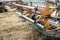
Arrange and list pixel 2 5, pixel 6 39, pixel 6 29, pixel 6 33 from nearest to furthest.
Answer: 1. pixel 6 39
2. pixel 6 33
3. pixel 6 29
4. pixel 2 5

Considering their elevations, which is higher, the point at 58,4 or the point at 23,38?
the point at 58,4

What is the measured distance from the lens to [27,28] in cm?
500

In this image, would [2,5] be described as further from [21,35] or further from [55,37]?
[55,37]

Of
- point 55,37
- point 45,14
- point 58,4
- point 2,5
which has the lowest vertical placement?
point 2,5

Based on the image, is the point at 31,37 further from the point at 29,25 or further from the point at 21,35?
the point at 29,25

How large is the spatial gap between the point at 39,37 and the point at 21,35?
1.76ft

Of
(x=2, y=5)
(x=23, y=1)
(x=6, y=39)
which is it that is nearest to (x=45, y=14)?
(x=6, y=39)

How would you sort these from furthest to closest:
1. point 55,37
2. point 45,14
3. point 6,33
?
1. point 6,33
2. point 45,14
3. point 55,37

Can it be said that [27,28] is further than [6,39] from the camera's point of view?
Yes

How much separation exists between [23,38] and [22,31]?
629 millimetres

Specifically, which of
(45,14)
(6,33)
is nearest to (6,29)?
(6,33)

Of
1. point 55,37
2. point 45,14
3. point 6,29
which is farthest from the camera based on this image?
point 6,29

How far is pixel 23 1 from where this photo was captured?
22.1 feet

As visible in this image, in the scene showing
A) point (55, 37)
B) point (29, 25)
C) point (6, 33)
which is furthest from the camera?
point (29, 25)
